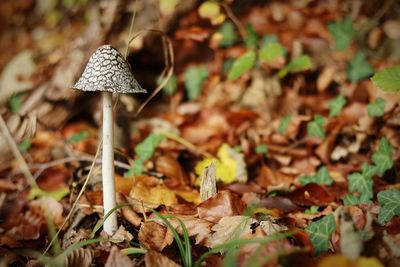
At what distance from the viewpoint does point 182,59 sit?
151 inches

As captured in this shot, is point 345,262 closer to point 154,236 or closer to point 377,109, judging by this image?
point 154,236

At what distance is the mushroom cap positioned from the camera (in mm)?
1509

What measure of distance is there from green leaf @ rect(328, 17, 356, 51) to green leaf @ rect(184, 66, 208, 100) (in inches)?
50.4

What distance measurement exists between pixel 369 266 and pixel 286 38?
2945 mm

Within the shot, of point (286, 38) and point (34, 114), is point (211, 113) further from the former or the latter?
point (34, 114)

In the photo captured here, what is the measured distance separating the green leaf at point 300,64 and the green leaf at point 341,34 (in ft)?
1.21

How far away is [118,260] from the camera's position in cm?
143

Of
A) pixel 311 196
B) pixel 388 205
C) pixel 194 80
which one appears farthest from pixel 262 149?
pixel 194 80

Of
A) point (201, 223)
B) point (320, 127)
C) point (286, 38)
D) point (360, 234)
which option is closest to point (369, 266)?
point (360, 234)

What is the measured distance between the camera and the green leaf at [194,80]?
3707 millimetres

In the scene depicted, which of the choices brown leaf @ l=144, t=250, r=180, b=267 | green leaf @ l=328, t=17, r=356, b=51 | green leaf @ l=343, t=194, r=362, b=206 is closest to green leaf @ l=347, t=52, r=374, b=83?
green leaf @ l=328, t=17, r=356, b=51

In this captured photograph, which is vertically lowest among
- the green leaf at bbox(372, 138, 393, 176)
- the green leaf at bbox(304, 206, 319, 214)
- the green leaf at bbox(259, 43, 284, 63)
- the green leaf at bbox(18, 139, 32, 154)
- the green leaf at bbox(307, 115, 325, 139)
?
the green leaf at bbox(304, 206, 319, 214)

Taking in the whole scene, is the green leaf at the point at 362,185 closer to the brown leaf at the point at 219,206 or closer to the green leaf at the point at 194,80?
the brown leaf at the point at 219,206

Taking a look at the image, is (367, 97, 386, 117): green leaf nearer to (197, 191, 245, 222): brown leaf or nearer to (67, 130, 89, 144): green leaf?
(197, 191, 245, 222): brown leaf
